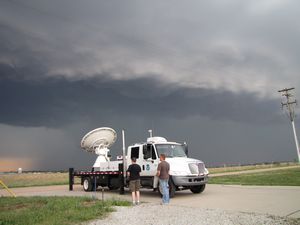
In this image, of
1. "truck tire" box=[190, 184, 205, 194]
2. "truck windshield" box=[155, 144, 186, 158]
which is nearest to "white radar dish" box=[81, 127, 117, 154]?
"truck windshield" box=[155, 144, 186, 158]

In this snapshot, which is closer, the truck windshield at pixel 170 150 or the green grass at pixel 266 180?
the truck windshield at pixel 170 150

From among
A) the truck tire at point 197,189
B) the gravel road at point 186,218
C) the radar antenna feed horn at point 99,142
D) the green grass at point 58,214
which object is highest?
the radar antenna feed horn at point 99,142

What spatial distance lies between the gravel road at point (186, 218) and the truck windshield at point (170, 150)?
5779 millimetres

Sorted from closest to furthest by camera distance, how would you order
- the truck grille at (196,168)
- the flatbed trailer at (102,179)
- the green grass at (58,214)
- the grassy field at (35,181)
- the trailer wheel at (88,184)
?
the green grass at (58,214) → the truck grille at (196,168) → the flatbed trailer at (102,179) → the trailer wheel at (88,184) → the grassy field at (35,181)

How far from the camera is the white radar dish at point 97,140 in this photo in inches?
995

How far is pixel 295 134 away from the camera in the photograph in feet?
144

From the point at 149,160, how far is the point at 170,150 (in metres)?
1.17

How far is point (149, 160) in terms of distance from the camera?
1714 cm

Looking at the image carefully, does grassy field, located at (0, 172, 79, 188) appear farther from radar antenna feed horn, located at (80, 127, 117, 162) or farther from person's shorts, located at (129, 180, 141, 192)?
person's shorts, located at (129, 180, 141, 192)

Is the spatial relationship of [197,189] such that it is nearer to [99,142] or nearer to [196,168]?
[196,168]

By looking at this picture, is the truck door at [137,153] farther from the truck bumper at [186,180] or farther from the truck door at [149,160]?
the truck bumper at [186,180]

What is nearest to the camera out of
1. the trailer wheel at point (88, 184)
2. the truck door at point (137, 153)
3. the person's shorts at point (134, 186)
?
the person's shorts at point (134, 186)

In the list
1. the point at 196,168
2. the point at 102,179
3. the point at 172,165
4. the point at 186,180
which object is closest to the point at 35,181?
the point at 102,179

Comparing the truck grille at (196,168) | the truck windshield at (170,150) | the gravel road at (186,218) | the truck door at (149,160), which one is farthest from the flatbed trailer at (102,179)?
the gravel road at (186,218)
